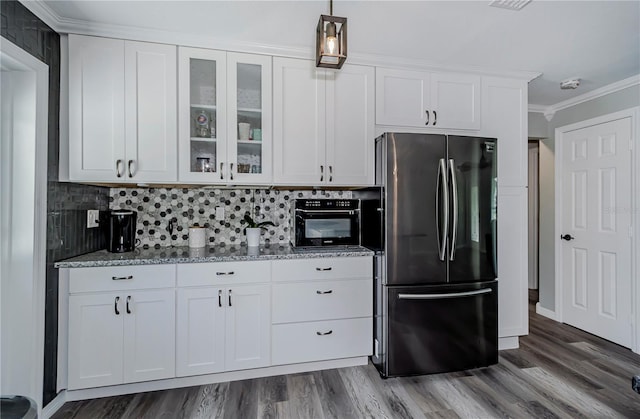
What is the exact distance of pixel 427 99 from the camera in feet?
8.20

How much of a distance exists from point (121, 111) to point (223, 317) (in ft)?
5.18

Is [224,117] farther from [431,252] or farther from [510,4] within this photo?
[510,4]

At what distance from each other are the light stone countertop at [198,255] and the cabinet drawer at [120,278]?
0.11ft

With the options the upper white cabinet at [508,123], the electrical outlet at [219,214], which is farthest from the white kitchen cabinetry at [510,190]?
the electrical outlet at [219,214]

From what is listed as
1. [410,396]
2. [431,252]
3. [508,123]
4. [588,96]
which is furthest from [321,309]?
[588,96]

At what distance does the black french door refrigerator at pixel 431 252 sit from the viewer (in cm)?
218

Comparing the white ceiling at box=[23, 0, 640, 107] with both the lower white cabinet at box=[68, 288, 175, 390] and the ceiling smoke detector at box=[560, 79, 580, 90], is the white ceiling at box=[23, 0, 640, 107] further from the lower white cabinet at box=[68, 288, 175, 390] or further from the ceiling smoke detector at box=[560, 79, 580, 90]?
the lower white cabinet at box=[68, 288, 175, 390]

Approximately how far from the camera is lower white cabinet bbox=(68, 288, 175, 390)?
1.89 meters

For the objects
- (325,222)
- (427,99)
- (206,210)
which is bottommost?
(325,222)

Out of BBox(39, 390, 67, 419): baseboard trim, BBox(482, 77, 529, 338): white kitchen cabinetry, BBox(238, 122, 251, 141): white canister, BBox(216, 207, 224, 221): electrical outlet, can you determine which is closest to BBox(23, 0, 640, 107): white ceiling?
BBox(482, 77, 529, 338): white kitchen cabinetry

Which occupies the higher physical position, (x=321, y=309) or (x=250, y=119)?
(x=250, y=119)

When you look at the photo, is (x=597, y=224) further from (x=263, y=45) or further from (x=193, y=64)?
(x=193, y=64)

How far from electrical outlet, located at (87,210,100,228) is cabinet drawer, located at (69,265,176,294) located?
44 centimetres

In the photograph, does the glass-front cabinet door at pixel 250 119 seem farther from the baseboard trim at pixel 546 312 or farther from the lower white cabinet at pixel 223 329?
the baseboard trim at pixel 546 312
